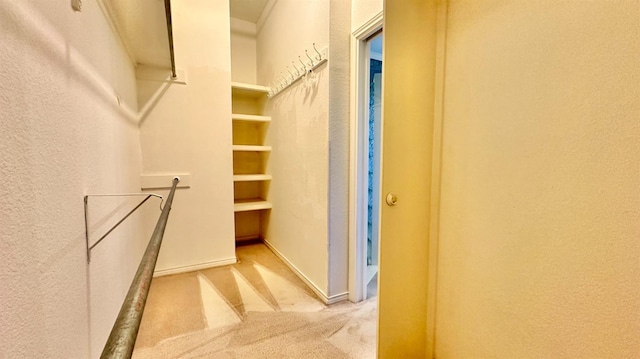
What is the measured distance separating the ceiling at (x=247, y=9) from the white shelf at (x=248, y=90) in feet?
2.86

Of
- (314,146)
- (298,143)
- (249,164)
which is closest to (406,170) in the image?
(314,146)

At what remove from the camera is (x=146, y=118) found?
2.41 metres

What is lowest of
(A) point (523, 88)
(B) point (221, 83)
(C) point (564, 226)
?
(C) point (564, 226)

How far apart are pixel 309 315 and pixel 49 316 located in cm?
146

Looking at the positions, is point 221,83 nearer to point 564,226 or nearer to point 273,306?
point 273,306

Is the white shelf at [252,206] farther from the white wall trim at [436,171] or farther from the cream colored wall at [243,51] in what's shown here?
the white wall trim at [436,171]

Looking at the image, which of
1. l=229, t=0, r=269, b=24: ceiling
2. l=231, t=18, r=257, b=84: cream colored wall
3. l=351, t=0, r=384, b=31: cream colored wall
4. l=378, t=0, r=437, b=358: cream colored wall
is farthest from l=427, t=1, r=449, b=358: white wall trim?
l=231, t=18, r=257, b=84: cream colored wall

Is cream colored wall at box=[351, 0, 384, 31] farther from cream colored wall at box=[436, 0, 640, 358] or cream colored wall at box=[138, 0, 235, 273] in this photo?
cream colored wall at box=[138, 0, 235, 273]

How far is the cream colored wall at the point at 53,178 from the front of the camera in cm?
58

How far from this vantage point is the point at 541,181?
0.88 meters

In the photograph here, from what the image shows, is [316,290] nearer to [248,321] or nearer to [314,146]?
[248,321]

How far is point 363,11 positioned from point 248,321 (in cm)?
224

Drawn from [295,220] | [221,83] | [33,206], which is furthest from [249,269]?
[33,206]

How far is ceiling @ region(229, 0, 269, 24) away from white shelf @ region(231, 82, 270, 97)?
0.87 meters
